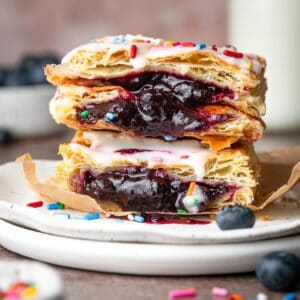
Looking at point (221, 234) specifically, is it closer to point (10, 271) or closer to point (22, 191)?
point (10, 271)

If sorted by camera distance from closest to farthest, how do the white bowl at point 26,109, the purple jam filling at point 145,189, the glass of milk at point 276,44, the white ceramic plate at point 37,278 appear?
the white ceramic plate at point 37,278, the purple jam filling at point 145,189, the white bowl at point 26,109, the glass of milk at point 276,44

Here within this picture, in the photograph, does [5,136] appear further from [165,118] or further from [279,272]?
[279,272]

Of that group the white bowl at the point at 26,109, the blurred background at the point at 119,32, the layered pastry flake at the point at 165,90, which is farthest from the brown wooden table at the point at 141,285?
the white bowl at the point at 26,109

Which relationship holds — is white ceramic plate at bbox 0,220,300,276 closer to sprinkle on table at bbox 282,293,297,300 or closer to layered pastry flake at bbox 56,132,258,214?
sprinkle on table at bbox 282,293,297,300

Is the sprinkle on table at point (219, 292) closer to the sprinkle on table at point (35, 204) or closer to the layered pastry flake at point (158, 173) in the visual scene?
the layered pastry flake at point (158, 173)

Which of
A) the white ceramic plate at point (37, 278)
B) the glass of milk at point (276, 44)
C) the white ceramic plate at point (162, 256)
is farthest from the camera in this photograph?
the glass of milk at point (276, 44)

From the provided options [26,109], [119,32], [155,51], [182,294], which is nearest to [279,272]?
[182,294]

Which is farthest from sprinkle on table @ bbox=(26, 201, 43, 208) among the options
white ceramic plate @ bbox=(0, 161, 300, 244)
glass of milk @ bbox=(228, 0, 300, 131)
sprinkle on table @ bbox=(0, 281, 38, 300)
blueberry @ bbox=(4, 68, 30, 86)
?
glass of milk @ bbox=(228, 0, 300, 131)
